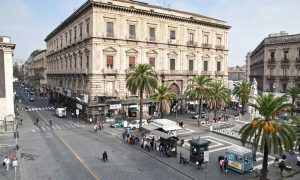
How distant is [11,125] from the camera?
39.9 m

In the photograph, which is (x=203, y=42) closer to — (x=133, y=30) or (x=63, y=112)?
(x=133, y=30)

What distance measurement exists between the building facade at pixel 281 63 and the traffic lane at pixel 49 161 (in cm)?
5302

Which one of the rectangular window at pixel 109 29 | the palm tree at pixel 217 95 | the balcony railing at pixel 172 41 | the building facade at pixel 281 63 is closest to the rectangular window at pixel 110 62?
the rectangular window at pixel 109 29

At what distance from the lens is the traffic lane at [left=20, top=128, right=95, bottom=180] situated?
71.7 ft

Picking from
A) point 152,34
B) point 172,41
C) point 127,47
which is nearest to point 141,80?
point 127,47

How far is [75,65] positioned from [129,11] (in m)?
16.1

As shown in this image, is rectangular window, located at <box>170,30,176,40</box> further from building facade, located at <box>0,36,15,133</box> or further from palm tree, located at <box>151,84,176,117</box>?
building facade, located at <box>0,36,15,133</box>

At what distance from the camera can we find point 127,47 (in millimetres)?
47750

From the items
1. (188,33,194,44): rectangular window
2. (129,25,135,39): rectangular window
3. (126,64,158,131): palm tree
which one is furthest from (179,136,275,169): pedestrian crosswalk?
(188,33,194,44): rectangular window

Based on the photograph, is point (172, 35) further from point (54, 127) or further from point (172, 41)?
point (54, 127)

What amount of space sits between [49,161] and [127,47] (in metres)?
27.5

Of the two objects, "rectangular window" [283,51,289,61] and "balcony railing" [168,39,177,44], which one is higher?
"balcony railing" [168,39,177,44]

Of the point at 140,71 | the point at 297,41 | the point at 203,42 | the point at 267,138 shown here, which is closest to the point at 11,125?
the point at 140,71

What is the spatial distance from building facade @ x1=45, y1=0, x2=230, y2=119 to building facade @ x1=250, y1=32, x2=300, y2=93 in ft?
38.4
